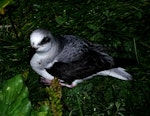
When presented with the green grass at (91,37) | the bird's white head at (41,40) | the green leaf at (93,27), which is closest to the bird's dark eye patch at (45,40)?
the bird's white head at (41,40)

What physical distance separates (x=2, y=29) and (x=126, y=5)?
3.96ft

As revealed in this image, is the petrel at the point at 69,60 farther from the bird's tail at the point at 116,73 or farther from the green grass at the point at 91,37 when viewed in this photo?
→ the green grass at the point at 91,37

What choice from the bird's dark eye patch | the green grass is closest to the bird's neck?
the bird's dark eye patch

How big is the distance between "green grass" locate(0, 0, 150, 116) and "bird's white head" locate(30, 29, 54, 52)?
0.44 m

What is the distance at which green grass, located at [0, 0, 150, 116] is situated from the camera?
3395 mm

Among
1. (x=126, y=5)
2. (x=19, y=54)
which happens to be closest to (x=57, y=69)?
(x=19, y=54)

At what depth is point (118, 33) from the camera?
3949 mm

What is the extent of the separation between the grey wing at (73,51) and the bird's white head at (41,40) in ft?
0.43

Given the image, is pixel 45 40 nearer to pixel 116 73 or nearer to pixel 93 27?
pixel 116 73

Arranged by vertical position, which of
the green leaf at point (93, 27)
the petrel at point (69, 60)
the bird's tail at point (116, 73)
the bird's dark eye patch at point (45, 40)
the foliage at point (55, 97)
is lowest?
the bird's tail at point (116, 73)

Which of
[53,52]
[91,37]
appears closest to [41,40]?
[53,52]

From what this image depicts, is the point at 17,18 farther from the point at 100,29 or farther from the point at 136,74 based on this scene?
the point at 136,74

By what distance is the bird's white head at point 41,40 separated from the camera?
10.2 ft

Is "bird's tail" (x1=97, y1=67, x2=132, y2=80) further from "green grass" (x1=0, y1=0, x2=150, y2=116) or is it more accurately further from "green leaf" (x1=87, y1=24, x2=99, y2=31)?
"green leaf" (x1=87, y1=24, x2=99, y2=31)
